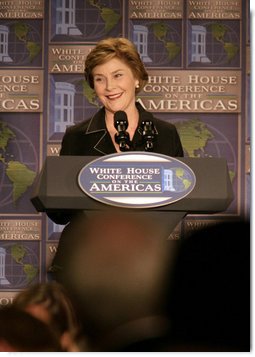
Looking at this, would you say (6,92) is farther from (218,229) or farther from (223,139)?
(218,229)

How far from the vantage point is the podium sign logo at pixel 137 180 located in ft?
9.91

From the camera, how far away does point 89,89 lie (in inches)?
181

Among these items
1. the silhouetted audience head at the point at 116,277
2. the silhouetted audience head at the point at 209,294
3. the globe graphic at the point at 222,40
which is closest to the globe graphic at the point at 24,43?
the globe graphic at the point at 222,40

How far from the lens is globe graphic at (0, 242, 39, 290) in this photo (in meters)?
4.40

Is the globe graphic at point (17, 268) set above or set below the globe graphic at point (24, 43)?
below

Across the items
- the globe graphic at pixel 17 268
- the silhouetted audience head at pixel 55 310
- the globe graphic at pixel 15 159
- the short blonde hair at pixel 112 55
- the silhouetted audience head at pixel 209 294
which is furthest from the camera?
the globe graphic at pixel 15 159

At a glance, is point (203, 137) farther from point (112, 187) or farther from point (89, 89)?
point (112, 187)

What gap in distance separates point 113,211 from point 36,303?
1822 millimetres

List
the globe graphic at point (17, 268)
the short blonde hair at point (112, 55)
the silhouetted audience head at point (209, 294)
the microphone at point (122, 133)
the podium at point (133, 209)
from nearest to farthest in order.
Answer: the silhouetted audience head at point (209, 294) → the podium at point (133, 209) → the microphone at point (122, 133) → the short blonde hair at point (112, 55) → the globe graphic at point (17, 268)

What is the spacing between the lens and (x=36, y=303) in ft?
3.91

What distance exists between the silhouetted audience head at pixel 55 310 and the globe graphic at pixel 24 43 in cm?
334

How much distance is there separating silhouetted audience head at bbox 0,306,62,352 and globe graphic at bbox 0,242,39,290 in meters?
3.49

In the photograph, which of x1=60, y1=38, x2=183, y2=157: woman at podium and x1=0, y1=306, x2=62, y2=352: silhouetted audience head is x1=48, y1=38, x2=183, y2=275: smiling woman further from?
x1=0, y1=306, x2=62, y2=352: silhouetted audience head

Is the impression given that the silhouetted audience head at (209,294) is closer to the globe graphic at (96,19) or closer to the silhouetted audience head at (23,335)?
the silhouetted audience head at (23,335)
